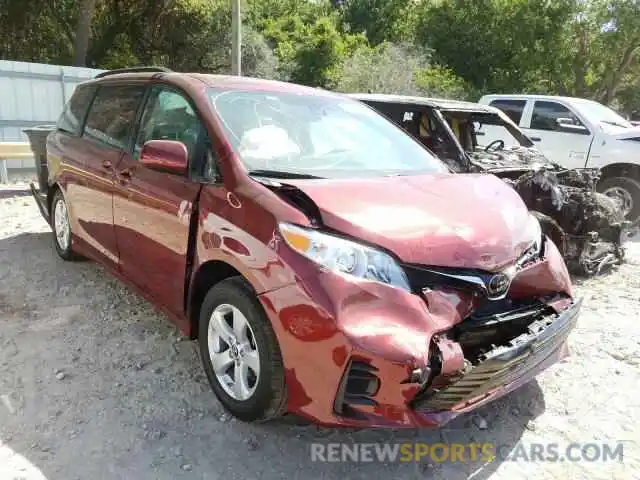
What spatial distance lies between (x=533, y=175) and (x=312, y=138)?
3.05 meters

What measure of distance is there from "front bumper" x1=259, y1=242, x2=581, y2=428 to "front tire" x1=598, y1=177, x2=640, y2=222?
6.47 metres

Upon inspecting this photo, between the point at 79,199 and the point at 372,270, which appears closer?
the point at 372,270

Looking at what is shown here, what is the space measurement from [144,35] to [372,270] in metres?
20.2

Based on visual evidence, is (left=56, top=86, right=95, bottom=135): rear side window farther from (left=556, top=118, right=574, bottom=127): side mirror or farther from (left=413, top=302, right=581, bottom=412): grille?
(left=556, top=118, right=574, bottom=127): side mirror

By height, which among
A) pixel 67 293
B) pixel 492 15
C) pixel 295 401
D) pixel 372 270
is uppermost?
pixel 492 15

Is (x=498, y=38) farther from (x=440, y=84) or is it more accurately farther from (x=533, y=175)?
(x=533, y=175)

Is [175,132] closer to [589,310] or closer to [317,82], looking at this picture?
[589,310]

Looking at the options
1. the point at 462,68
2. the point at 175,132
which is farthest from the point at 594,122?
the point at 462,68

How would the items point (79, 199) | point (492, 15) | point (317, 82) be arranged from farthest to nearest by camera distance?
point (492, 15)
point (317, 82)
point (79, 199)

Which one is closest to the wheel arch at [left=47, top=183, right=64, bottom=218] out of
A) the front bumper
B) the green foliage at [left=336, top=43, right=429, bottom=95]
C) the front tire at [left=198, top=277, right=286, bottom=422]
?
the front tire at [left=198, top=277, right=286, bottom=422]

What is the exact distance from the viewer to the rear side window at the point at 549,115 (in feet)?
28.5

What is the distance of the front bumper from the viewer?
84.0 inches

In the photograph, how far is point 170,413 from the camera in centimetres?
288

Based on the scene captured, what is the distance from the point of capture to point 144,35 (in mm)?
19719
